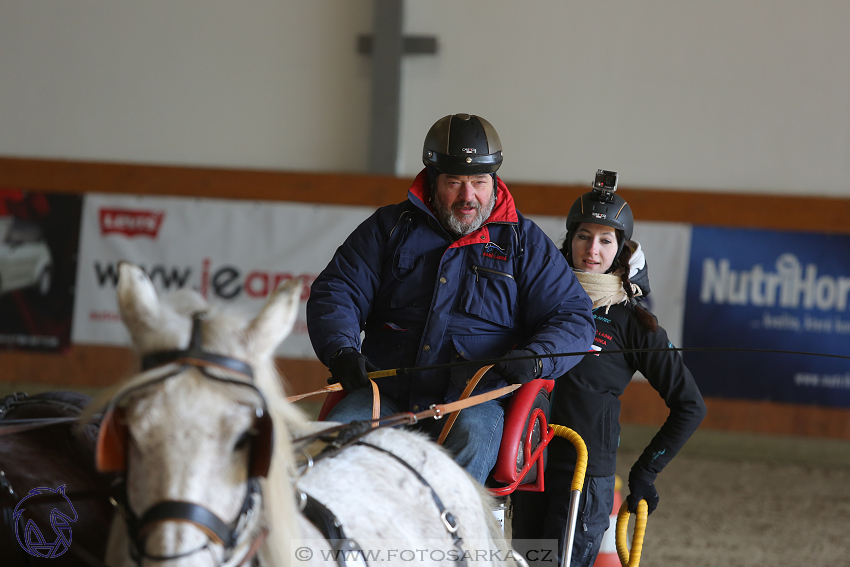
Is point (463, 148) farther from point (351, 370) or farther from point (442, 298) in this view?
point (351, 370)

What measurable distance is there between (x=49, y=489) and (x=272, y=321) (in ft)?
3.03

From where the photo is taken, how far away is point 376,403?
2.55 m

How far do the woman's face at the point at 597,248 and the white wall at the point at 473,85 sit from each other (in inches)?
162

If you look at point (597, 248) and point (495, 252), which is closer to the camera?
point (495, 252)

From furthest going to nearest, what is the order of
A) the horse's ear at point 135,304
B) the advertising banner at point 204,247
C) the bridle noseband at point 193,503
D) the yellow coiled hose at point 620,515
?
the advertising banner at point 204,247 < the yellow coiled hose at point 620,515 < the horse's ear at point 135,304 < the bridle noseband at point 193,503

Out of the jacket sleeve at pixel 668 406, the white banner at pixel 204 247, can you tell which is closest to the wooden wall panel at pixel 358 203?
the white banner at pixel 204 247

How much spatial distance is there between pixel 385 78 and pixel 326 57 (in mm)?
676

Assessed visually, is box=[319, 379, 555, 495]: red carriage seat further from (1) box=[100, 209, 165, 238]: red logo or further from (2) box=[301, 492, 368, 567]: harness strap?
(1) box=[100, 209, 165, 238]: red logo

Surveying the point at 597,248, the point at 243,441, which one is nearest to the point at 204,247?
the point at 597,248

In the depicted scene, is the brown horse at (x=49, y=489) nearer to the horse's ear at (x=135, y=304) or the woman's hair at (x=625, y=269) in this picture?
the horse's ear at (x=135, y=304)

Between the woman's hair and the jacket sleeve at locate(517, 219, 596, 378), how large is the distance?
332 millimetres

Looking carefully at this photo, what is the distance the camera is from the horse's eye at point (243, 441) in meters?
1.30

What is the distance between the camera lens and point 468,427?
2.52m

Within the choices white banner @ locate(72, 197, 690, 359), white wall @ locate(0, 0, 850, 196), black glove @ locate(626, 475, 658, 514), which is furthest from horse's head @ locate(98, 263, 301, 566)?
white wall @ locate(0, 0, 850, 196)
